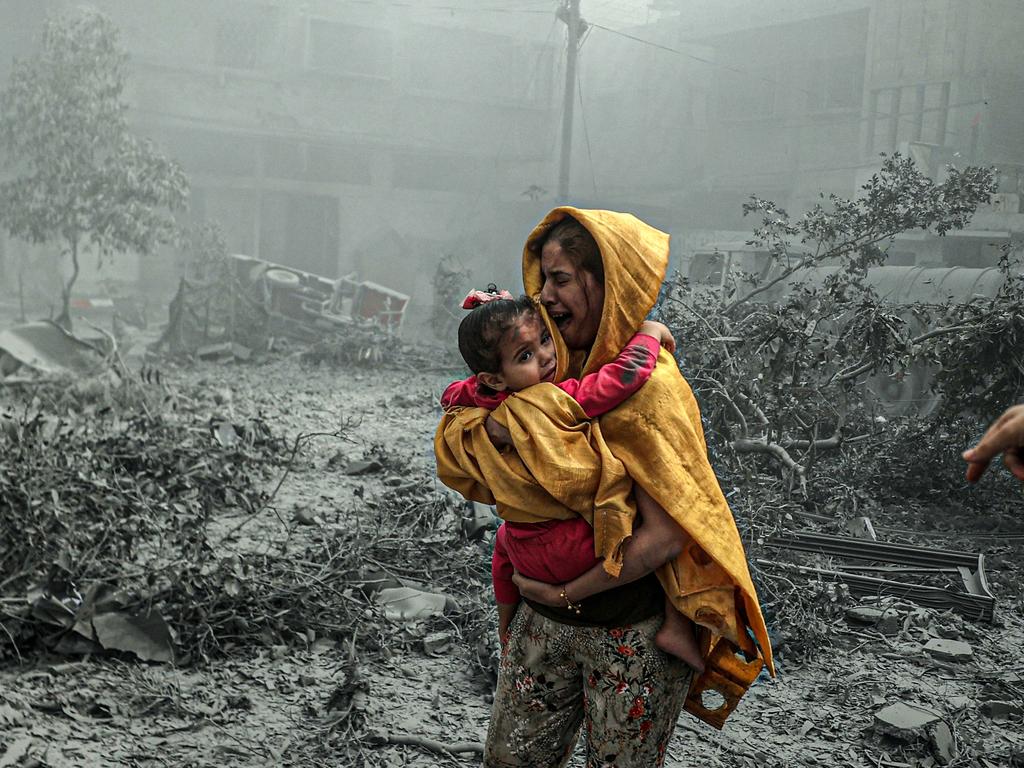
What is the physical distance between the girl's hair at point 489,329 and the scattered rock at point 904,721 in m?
2.41

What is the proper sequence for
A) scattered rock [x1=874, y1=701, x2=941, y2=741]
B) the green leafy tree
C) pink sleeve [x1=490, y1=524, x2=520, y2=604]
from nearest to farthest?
1. pink sleeve [x1=490, y1=524, x2=520, y2=604]
2. scattered rock [x1=874, y1=701, x2=941, y2=741]
3. the green leafy tree

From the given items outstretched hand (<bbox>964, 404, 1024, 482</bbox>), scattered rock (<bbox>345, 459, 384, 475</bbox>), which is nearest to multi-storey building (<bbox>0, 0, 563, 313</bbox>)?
scattered rock (<bbox>345, 459, 384, 475</bbox>)

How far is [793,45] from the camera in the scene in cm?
1512

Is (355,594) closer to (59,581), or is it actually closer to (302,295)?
(59,581)

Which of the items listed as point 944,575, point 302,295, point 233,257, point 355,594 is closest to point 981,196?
point 944,575

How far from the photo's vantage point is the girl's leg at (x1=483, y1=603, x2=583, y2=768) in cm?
167

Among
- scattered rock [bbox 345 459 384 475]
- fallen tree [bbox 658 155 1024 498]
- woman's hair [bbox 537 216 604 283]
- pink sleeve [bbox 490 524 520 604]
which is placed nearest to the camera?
woman's hair [bbox 537 216 604 283]

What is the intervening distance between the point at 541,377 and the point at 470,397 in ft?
0.56

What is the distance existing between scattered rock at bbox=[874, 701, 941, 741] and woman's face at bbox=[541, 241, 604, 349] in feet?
7.56

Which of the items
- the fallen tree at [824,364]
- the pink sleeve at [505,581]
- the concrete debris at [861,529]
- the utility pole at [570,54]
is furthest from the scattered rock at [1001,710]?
the utility pole at [570,54]

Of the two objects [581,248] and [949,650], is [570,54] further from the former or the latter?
[581,248]

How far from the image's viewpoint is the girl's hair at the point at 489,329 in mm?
1581

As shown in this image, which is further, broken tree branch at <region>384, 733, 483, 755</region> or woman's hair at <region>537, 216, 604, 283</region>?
broken tree branch at <region>384, 733, 483, 755</region>

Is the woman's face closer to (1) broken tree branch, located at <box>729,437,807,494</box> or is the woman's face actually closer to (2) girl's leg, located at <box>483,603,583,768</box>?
(2) girl's leg, located at <box>483,603,583,768</box>
